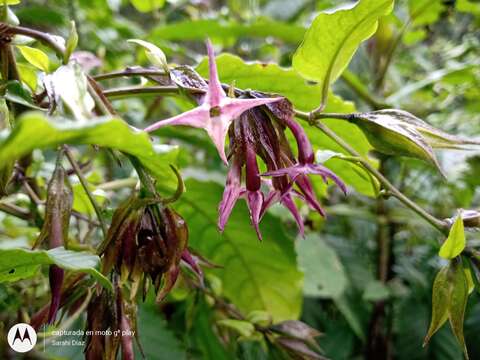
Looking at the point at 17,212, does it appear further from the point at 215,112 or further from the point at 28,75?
the point at 215,112

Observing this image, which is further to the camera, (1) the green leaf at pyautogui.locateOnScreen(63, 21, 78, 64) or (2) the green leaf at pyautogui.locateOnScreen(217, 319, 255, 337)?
(2) the green leaf at pyautogui.locateOnScreen(217, 319, 255, 337)

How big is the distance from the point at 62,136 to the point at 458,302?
0.36 meters

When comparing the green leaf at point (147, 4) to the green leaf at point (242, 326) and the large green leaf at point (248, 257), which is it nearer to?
the large green leaf at point (248, 257)

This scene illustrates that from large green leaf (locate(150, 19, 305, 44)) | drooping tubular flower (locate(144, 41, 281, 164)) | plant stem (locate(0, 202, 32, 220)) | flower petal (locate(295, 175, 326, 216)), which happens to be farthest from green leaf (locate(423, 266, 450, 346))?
large green leaf (locate(150, 19, 305, 44))

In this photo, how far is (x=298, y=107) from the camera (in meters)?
0.69

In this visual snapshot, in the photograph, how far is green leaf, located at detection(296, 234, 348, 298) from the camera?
107cm

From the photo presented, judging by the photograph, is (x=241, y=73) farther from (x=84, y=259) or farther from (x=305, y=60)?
(x=84, y=259)

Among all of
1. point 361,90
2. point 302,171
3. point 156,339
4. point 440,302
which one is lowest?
point 156,339

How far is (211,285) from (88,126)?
21.1 inches

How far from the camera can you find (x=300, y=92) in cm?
68

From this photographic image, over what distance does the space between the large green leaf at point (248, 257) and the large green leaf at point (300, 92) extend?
8.5 inches

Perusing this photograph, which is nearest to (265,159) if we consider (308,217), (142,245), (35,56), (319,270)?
(142,245)

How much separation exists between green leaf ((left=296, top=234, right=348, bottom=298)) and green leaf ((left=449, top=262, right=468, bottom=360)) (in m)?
0.58

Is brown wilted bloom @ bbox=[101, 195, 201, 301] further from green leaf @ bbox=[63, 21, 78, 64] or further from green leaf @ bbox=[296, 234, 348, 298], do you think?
green leaf @ bbox=[296, 234, 348, 298]
